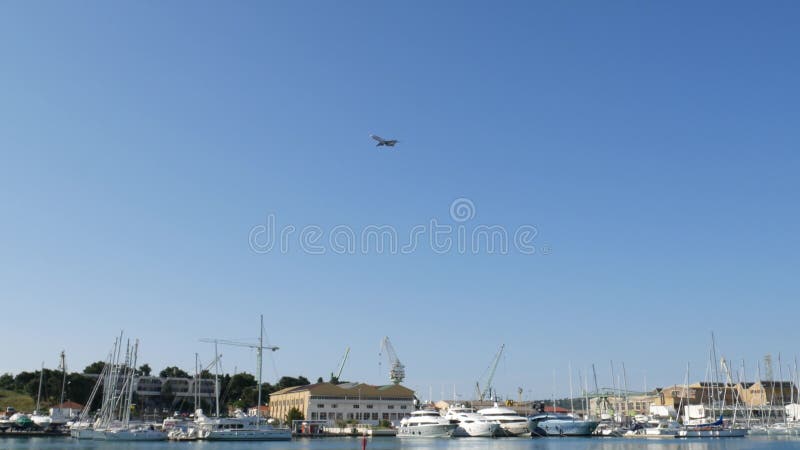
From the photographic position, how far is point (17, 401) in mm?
154250

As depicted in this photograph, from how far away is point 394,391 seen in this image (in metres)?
149

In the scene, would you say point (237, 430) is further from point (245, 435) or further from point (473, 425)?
point (473, 425)

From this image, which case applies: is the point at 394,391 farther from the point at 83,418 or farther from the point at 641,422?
the point at 83,418

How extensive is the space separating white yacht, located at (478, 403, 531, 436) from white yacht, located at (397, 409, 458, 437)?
7758 millimetres

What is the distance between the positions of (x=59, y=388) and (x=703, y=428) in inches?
5124

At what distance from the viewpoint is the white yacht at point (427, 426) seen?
389 feet

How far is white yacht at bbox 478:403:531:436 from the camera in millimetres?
123500

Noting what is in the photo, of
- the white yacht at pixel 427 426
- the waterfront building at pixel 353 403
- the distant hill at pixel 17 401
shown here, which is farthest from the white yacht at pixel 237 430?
the distant hill at pixel 17 401

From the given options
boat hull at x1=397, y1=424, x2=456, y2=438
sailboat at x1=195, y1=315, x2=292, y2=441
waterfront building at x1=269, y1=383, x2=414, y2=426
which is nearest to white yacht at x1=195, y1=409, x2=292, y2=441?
sailboat at x1=195, y1=315, x2=292, y2=441

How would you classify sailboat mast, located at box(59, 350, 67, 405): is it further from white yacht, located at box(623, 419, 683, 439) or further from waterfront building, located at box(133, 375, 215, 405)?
white yacht, located at box(623, 419, 683, 439)

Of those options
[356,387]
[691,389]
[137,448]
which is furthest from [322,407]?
[691,389]

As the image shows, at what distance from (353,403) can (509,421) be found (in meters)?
34.9

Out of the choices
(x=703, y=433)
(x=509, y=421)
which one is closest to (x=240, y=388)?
(x=509, y=421)

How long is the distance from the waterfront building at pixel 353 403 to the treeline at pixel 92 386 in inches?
891
